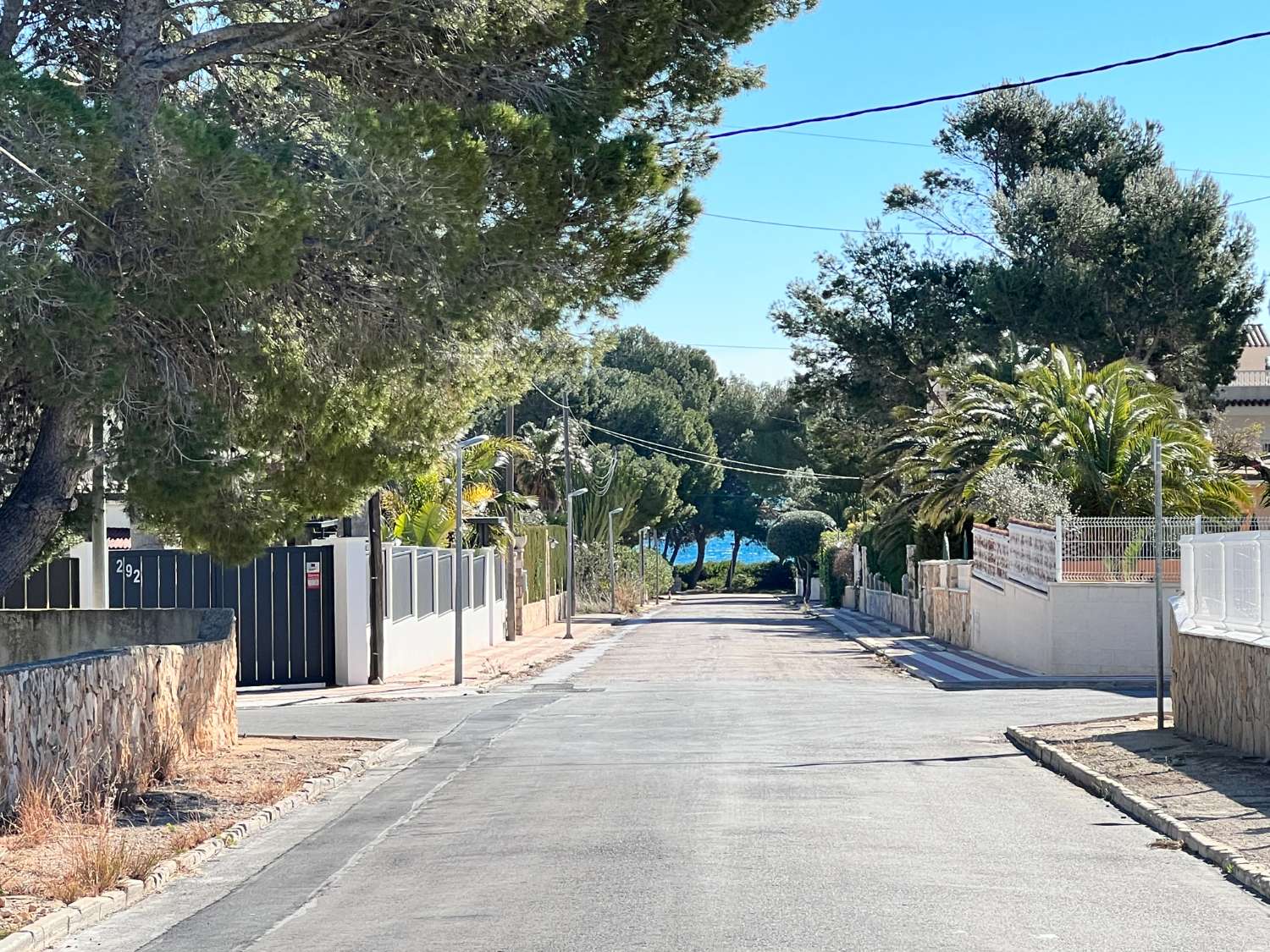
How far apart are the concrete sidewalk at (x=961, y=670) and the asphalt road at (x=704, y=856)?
6.96 m

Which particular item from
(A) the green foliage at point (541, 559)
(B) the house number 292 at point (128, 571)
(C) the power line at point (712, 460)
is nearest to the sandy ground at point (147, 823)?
(B) the house number 292 at point (128, 571)

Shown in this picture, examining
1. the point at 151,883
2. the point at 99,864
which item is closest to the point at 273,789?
the point at 151,883

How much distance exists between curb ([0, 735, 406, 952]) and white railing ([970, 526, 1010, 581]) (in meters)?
20.2

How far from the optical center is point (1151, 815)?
37.2 ft

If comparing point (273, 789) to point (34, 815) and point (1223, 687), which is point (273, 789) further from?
point (1223, 687)

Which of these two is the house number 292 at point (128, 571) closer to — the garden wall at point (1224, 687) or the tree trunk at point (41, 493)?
the tree trunk at point (41, 493)

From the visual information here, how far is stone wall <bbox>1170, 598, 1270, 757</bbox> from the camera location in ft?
45.6

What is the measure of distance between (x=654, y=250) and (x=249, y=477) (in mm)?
4642

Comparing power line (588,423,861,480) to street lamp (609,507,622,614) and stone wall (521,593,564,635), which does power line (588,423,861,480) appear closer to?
street lamp (609,507,622,614)

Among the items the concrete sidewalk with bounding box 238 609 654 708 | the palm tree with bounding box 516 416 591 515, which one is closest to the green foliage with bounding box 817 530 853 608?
the palm tree with bounding box 516 416 591 515

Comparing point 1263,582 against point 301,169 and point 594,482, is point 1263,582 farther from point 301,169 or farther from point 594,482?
point 594,482

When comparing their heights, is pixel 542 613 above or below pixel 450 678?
below

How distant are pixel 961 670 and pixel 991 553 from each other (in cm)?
470

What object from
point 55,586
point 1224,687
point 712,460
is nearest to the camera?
point 1224,687
